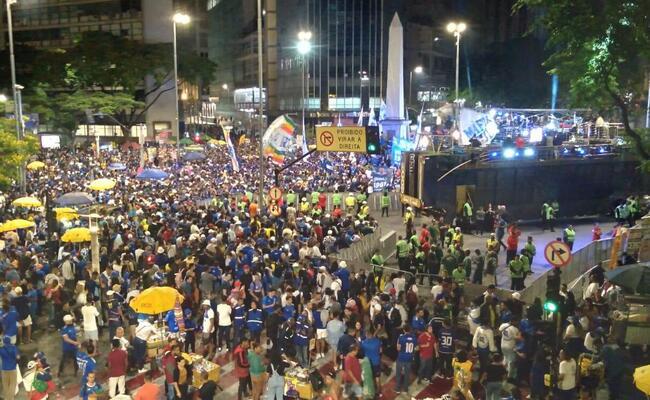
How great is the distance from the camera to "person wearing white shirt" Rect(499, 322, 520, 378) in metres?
10.8

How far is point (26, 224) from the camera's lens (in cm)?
1828

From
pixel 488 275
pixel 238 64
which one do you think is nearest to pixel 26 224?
pixel 488 275

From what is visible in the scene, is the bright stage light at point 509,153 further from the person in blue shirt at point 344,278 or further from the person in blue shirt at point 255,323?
the person in blue shirt at point 255,323

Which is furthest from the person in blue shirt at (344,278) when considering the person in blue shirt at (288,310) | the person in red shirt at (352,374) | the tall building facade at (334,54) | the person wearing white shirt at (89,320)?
the tall building facade at (334,54)

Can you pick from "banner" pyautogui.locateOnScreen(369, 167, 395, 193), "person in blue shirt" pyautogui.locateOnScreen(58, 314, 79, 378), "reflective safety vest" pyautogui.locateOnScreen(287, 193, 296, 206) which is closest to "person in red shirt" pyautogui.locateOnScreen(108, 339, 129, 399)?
"person in blue shirt" pyautogui.locateOnScreen(58, 314, 79, 378)

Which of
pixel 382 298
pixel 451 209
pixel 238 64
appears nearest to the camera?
pixel 382 298

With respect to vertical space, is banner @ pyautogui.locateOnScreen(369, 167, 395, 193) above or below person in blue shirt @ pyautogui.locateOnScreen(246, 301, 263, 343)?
above

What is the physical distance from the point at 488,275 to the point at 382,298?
6.37 metres

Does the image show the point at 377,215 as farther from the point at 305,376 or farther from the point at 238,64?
the point at 238,64

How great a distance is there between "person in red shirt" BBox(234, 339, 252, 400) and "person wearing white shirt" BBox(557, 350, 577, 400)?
486 cm

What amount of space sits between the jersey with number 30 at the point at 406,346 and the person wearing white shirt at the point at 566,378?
2346 mm

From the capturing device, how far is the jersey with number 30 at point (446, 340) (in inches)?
433

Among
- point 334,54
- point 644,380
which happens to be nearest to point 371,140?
point 644,380

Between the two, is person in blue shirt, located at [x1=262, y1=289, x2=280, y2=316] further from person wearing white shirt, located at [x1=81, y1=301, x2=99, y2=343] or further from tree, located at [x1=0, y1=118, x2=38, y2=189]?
tree, located at [x1=0, y1=118, x2=38, y2=189]
